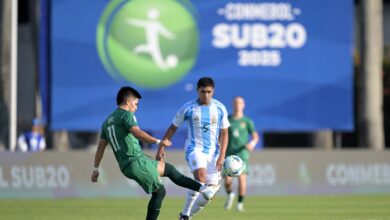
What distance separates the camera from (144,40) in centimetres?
2962

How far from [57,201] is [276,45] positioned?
7.74 metres

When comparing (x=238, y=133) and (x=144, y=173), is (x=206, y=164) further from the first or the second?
(x=238, y=133)

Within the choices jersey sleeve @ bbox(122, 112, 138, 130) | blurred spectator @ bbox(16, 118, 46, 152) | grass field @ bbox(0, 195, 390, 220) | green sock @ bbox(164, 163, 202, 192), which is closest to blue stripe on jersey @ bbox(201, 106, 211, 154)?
green sock @ bbox(164, 163, 202, 192)

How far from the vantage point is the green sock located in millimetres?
15836

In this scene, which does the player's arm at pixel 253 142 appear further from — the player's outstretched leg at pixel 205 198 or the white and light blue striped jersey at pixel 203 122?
the player's outstretched leg at pixel 205 198

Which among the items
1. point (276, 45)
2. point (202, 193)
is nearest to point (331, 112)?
point (276, 45)

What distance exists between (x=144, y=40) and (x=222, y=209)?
27.5ft

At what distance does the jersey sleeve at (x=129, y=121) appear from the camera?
15078 mm

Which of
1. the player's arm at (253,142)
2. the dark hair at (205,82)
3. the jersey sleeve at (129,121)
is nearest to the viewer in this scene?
the jersey sleeve at (129,121)

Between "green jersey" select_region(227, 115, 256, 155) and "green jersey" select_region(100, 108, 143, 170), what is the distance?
7857 millimetres

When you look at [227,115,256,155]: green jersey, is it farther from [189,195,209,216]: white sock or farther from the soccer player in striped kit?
[189,195,209,216]: white sock

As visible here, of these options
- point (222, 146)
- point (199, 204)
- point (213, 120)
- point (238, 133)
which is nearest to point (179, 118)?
point (213, 120)

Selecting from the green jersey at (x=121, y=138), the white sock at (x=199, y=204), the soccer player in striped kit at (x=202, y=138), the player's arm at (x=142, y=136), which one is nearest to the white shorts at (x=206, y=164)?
the soccer player in striped kit at (x=202, y=138)

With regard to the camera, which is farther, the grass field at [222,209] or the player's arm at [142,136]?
the grass field at [222,209]
